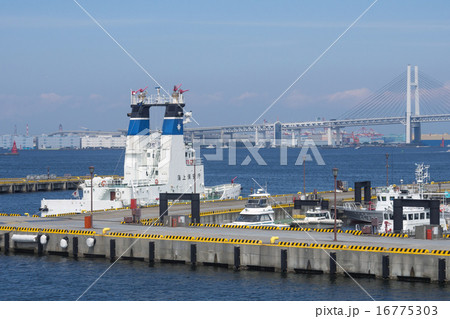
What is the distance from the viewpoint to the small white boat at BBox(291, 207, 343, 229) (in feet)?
207

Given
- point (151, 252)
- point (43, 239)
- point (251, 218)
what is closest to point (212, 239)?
point (151, 252)

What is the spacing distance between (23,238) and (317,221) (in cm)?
2349

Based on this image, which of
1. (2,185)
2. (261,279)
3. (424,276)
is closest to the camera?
(424,276)

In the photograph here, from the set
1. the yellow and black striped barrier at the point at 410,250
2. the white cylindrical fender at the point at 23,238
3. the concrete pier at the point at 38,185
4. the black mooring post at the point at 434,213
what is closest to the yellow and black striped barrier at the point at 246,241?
the yellow and black striped barrier at the point at 410,250

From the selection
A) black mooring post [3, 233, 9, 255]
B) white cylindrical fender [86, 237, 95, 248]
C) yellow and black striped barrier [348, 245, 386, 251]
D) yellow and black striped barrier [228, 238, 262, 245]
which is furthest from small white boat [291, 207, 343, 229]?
black mooring post [3, 233, 9, 255]

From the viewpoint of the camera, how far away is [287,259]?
4150 centimetres

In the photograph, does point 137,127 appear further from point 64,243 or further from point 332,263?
point 332,263

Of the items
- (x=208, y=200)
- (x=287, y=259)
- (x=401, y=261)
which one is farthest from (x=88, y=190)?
(x=401, y=261)

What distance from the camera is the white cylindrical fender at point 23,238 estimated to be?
4913 cm

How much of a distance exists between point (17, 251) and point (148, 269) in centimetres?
1046

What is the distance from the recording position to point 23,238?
1945 inches

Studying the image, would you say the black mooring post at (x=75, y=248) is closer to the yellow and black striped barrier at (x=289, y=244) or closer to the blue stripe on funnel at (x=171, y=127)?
the yellow and black striped barrier at (x=289, y=244)

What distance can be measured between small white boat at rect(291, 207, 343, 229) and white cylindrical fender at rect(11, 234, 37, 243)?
69.6 ft

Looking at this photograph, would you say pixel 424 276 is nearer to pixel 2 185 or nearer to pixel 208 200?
pixel 208 200
